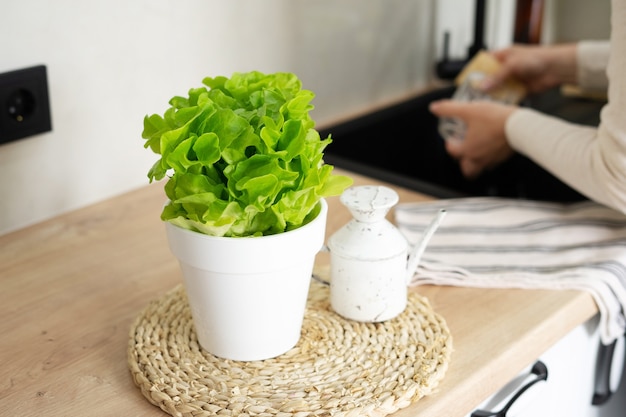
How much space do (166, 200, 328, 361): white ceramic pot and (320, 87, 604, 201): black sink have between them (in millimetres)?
564

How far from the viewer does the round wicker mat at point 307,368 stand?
2.37 feet

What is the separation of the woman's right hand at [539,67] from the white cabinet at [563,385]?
582 millimetres

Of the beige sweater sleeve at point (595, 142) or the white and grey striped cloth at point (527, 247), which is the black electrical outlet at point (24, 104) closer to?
the white and grey striped cloth at point (527, 247)

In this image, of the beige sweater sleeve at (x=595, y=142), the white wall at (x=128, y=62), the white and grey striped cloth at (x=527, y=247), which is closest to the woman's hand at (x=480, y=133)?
the beige sweater sleeve at (x=595, y=142)

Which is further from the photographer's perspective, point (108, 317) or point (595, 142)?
point (595, 142)

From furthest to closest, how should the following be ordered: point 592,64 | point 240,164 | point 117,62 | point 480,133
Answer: point 592,64, point 480,133, point 117,62, point 240,164

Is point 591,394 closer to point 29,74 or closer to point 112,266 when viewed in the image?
point 112,266

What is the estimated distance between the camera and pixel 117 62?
45.2 inches

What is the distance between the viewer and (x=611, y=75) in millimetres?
960

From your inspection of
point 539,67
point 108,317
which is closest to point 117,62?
point 108,317

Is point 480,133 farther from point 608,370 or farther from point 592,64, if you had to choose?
point 608,370

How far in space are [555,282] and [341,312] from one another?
27cm

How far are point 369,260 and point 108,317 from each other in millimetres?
303

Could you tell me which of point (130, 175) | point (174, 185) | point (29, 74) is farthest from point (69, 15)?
point (174, 185)
